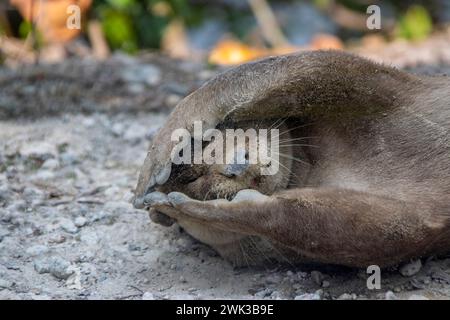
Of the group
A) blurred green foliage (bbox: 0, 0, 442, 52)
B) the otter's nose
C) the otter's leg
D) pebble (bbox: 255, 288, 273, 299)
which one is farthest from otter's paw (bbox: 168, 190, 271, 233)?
blurred green foliage (bbox: 0, 0, 442, 52)

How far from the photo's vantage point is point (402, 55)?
7723mm

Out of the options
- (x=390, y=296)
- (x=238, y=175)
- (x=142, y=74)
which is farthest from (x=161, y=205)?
(x=142, y=74)

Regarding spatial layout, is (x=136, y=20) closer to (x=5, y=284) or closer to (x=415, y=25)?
(x=415, y=25)

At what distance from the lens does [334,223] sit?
3.29 metres

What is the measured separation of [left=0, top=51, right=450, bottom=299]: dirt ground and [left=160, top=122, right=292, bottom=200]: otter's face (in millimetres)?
402

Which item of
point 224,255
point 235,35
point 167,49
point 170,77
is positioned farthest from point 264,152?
point 235,35

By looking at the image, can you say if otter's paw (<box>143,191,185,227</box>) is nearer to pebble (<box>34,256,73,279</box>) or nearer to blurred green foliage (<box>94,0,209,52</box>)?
pebble (<box>34,256,73,279</box>)

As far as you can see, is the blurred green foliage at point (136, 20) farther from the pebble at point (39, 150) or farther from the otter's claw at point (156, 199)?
the otter's claw at point (156, 199)

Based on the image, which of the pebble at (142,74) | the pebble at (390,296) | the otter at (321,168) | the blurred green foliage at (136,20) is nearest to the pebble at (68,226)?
the otter at (321,168)

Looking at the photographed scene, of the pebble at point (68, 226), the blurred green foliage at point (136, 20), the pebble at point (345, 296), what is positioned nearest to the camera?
the pebble at point (345, 296)

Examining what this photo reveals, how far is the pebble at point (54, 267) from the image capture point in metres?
3.77

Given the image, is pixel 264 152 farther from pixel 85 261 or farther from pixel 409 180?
pixel 85 261

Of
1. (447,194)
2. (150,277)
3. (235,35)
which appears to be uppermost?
(235,35)

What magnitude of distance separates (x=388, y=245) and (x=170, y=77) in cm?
399
